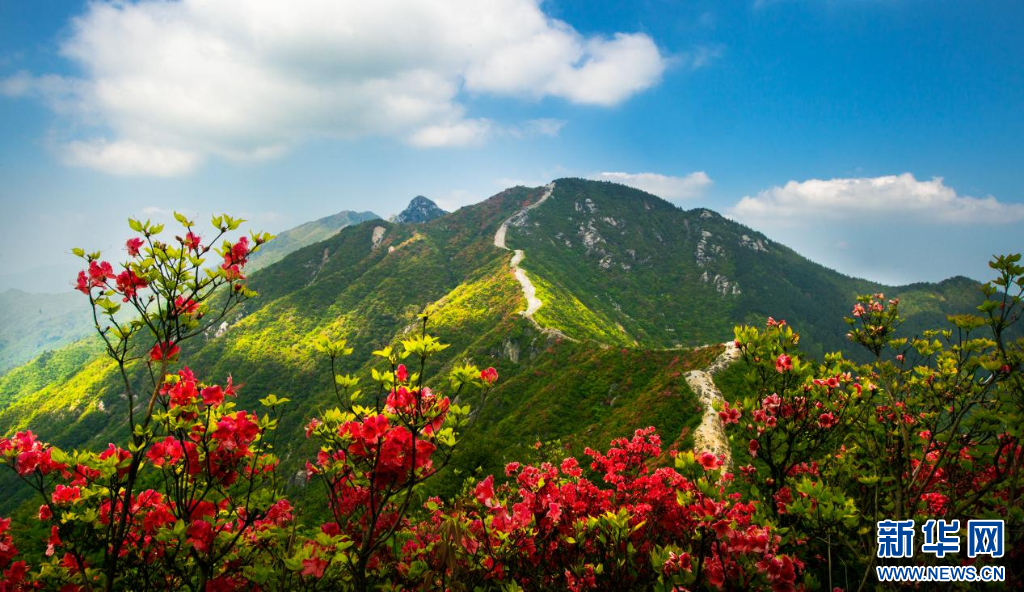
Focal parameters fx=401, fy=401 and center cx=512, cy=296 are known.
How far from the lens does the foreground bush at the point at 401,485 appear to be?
376cm

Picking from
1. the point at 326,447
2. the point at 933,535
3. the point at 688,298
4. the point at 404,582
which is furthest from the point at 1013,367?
the point at 688,298

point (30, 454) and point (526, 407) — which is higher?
point (30, 454)

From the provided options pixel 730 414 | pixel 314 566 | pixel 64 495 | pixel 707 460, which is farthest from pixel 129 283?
pixel 730 414

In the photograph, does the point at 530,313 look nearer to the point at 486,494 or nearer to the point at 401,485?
the point at 486,494

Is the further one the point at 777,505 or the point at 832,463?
the point at 832,463

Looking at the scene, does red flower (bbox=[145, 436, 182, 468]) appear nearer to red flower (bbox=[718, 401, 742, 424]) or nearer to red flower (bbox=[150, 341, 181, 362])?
red flower (bbox=[150, 341, 181, 362])

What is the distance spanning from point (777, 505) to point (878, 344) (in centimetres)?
330

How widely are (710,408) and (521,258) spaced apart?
72425 mm

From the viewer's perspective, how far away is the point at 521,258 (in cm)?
9538

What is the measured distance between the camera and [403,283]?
97.1m

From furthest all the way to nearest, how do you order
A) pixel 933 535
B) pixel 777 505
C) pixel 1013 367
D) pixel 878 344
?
pixel 878 344, pixel 777 505, pixel 933 535, pixel 1013 367

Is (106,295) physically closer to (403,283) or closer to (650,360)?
(650,360)

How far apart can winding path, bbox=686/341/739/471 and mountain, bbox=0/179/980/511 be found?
3.07 feet

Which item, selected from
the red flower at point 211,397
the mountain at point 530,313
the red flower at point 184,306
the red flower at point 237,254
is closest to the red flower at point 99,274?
the red flower at point 184,306
